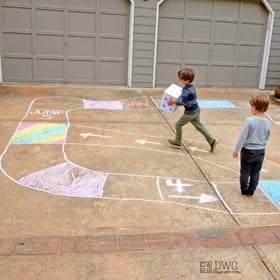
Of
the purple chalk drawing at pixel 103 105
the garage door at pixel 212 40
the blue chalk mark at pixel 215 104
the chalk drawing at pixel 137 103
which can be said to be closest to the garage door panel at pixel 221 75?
the garage door at pixel 212 40

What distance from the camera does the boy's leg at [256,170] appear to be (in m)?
4.29

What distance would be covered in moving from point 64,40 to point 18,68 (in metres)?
1.35

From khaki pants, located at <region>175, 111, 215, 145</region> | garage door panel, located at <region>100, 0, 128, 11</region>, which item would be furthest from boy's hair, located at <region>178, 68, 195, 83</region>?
garage door panel, located at <region>100, 0, 128, 11</region>

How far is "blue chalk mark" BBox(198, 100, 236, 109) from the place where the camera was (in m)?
9.08

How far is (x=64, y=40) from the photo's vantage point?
10.1 m

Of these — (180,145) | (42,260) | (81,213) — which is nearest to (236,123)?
(180,145)

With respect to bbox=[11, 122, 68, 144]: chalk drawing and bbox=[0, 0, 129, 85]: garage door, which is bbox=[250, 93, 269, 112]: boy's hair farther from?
bbox=[0, 0, 129, 85]: garage door

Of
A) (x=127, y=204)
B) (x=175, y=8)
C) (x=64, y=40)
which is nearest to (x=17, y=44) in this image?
(x=64, y=40)

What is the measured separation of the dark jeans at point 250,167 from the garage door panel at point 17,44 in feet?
23.8

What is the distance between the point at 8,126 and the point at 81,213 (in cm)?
334

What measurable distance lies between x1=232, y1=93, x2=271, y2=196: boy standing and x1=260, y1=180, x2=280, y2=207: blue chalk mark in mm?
250

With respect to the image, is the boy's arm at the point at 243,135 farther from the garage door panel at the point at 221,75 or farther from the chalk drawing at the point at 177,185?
the garage door panel at the point at 221,75

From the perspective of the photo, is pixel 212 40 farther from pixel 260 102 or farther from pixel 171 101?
pixel 260 102

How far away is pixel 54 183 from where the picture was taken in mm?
4621
